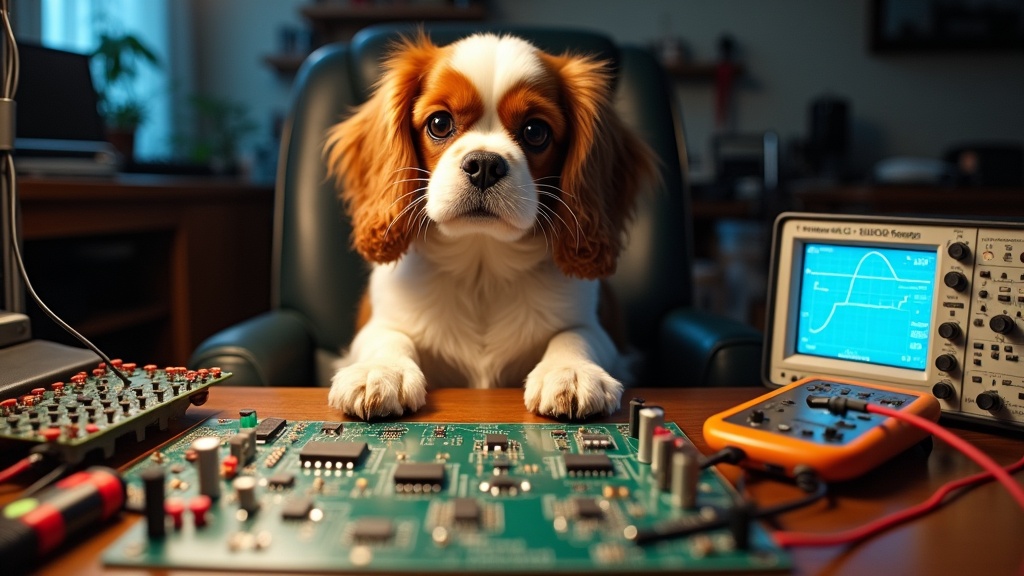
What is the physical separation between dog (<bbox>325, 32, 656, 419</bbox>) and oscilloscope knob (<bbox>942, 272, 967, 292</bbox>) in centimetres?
55

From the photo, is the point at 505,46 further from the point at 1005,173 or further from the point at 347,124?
the point at 1005,173

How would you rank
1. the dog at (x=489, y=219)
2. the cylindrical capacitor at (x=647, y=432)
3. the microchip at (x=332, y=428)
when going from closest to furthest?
1. the cylindrical capacitor at (x=647, y=432)
2. the microchip at (x=332, y=428)
3. the dog at (x=489, y=219)

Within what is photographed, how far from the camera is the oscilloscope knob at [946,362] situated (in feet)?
3.09

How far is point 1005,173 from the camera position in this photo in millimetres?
3799

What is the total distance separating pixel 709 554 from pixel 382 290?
984 millimetres

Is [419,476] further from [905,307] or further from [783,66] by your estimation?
[783,66]

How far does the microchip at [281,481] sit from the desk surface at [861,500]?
0.13 meters

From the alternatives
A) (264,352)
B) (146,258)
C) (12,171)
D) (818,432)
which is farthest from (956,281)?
(146,258)

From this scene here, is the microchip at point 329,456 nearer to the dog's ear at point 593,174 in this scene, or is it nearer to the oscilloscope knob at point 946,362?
the dog's ear at point 593,174

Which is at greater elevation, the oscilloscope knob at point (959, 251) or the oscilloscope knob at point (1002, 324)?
the oscilloscope knob at point (959, 251)

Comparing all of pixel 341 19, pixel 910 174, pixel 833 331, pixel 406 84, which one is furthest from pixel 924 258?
pixel 341 19

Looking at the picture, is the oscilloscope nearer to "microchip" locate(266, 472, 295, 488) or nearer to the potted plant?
"microchip" locate(266, 472, 295, 488)

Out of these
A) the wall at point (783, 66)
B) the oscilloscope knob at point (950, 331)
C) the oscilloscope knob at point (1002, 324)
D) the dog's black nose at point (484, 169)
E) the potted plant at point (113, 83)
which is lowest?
the oscilloscope knob at point (950, 331)

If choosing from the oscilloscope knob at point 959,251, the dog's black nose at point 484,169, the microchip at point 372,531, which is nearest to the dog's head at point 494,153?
the dog's black nose at point 484,169
